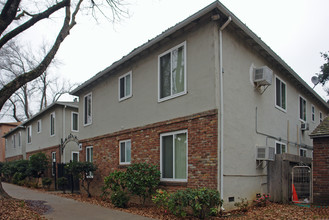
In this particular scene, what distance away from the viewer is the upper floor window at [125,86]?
1229cm

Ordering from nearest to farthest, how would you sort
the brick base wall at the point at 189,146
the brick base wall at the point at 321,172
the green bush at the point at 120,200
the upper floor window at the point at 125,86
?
the brick base wall at the point at 189,146, the brick base wall at the point at 321,172, the green bush at the point at 120,200, the upper floor window at the point at 125,86

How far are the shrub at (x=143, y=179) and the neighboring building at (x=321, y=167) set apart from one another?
16.8 feet

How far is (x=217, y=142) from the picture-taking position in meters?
8.19

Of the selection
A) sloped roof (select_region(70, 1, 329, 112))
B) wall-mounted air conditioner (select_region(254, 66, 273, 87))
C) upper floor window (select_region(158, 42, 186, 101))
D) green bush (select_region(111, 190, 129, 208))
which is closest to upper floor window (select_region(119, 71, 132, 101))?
sloped roof (select_region(70, 1, 329, 112))

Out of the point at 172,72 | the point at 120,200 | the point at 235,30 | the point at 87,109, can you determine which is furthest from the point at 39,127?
the point at 235,30

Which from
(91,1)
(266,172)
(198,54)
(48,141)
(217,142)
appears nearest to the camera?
(217,142)

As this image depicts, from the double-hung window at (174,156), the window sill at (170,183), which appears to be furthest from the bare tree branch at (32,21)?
the window sill at (170,183)

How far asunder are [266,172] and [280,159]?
66cm

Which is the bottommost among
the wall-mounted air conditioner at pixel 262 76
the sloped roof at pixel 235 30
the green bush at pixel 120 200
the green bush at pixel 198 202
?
the green bush at pixel 120 200

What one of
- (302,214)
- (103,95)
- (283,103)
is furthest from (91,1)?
(302,214)

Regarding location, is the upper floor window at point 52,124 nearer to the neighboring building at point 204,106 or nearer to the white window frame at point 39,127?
the white window frame at point 39,127

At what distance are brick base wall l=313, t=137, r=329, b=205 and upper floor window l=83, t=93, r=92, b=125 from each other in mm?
10327

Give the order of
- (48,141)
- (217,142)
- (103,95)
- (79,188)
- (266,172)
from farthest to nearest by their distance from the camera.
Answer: (48,141)
(79,188)
(103,95)
(266,172)
(217,142)

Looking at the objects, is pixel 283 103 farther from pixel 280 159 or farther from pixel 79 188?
pixel 79 188
